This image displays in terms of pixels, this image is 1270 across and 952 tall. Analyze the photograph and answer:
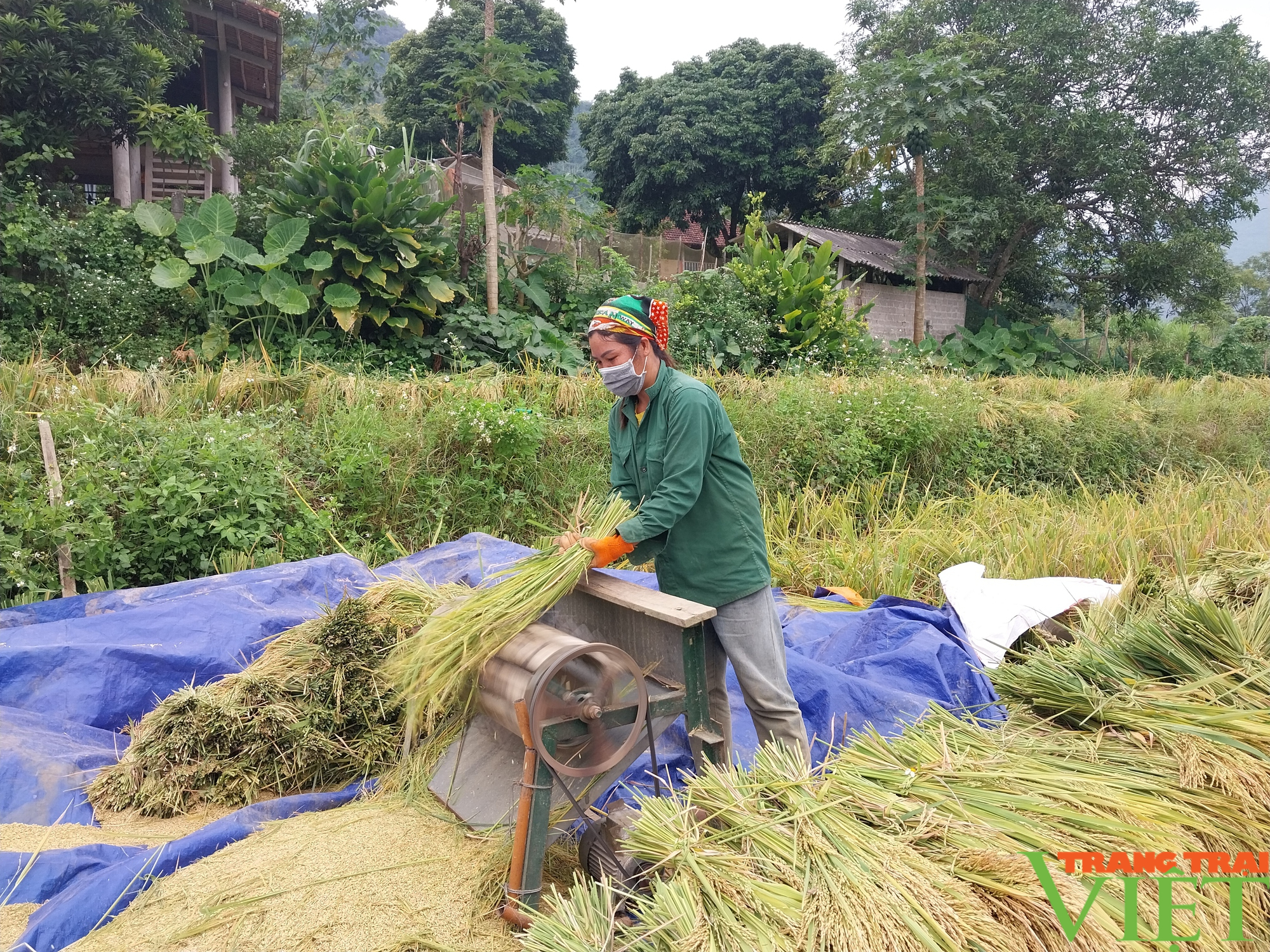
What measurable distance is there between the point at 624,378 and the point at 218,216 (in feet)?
21.0

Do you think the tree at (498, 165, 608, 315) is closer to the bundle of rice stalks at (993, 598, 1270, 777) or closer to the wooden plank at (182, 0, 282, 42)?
the wooden plank at (182, 0, 282, 42)

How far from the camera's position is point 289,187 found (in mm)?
7891

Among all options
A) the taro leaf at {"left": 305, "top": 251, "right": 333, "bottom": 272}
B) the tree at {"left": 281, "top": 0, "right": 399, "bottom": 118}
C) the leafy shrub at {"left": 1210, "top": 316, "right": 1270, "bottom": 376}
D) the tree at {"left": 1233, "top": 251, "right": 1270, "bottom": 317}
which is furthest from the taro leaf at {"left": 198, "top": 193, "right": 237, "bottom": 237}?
the tree at {"left": 1233, "top": 251, "right": 1270, "bottom": 317}

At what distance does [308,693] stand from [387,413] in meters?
2.99

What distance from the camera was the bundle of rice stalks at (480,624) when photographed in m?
2.53

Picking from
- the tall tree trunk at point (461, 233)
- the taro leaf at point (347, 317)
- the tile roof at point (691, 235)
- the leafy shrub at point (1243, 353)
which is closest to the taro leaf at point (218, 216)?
the taro leaf at point (347, 317)

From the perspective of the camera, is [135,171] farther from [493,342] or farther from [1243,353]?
[1243,353]

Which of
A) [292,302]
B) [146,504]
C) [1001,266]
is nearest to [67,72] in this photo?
[292,302]

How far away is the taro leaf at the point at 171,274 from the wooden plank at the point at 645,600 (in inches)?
234

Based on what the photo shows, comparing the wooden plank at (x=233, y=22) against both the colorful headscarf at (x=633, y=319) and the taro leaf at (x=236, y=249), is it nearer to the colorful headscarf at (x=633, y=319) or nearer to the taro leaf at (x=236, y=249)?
the taro leaf at (x=236, y=249)

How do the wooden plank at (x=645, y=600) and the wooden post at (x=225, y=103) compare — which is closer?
the wooden plank at (x=645, y=600)

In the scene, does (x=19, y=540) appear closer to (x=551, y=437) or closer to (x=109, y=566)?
(x=109, y=566)

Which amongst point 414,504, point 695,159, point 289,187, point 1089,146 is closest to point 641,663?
point 414,504

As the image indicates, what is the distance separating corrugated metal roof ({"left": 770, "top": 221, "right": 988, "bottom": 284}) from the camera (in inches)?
666
